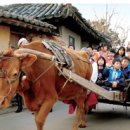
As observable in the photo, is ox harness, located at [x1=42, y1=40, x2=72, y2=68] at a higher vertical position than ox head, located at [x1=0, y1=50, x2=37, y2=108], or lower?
higher

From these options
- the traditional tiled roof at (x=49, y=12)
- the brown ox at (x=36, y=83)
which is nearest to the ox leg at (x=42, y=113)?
the brown ox at (x=36, y=83)

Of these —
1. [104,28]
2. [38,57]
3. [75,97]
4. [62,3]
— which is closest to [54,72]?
[38,57]

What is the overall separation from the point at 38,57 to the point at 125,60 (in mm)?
4136

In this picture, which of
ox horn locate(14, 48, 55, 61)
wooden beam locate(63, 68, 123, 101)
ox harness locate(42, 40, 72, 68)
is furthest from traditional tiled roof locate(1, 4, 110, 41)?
ox horn locate(14, 48, 55, 61)

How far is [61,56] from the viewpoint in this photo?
7031 millimetres

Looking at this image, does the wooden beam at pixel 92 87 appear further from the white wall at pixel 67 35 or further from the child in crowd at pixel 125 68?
the white wall at pixel 67 35

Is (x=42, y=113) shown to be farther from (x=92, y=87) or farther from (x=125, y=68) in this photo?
(x=125, y=68)

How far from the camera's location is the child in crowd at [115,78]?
9425mm

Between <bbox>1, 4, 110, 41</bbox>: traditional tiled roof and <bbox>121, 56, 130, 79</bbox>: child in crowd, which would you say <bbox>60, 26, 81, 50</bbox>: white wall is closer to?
<bbox>1, 4, 110, 41</bbox>: traditional tiled roof

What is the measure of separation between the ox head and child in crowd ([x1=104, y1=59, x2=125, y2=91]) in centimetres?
434

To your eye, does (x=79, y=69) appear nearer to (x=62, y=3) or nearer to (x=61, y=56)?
(x=61, y=56)

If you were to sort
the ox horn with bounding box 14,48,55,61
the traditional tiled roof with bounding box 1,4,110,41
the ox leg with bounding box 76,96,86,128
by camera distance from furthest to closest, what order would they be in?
the traditional tiled roof with bounding box 1,4,110,41, the ox leg with bounding box 76,96,86,128, the ox horn with bounding box 14,48,55,61

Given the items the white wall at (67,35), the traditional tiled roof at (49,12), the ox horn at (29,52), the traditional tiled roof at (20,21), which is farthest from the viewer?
the white wall at (67,35)

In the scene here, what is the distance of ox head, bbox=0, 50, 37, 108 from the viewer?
5.48 metres
